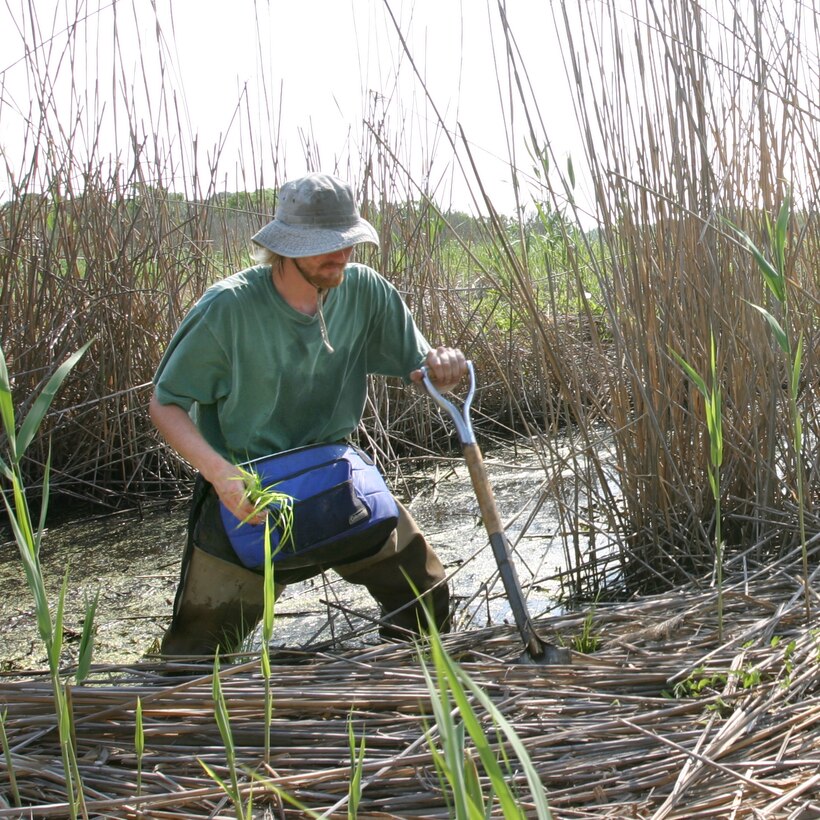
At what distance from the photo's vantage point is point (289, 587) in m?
3.13

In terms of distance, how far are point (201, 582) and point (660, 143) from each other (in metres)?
1.54

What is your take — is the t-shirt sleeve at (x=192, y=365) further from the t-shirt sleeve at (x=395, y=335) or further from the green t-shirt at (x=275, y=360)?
the t-shirt sleeve at (x=395, y=335)

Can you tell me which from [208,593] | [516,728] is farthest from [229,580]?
[516,728]

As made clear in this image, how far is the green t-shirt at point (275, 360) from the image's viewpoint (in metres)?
2.32

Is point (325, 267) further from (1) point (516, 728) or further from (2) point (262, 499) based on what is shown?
(1) point (516, 728)

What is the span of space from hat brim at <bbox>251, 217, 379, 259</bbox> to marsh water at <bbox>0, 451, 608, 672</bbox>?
80 centimetres

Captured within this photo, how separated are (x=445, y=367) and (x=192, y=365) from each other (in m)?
0.59

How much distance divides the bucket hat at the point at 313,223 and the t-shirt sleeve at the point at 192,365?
25 cm

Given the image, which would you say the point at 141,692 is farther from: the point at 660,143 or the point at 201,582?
the point at 660,143

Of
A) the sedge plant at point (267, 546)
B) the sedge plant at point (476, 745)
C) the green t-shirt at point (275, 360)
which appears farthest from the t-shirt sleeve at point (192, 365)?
the sedge plant at point (476, 745)

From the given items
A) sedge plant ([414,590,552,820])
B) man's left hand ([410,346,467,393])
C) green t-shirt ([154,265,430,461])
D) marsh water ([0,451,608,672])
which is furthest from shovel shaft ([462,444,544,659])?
sedge plant ([414,590,552,820])

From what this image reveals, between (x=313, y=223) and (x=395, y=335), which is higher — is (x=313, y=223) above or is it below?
above

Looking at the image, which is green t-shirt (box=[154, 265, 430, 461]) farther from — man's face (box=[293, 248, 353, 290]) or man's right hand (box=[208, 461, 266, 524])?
man's right hand (box=[208, 461, 266, 524])

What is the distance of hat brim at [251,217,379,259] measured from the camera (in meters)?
2.21
